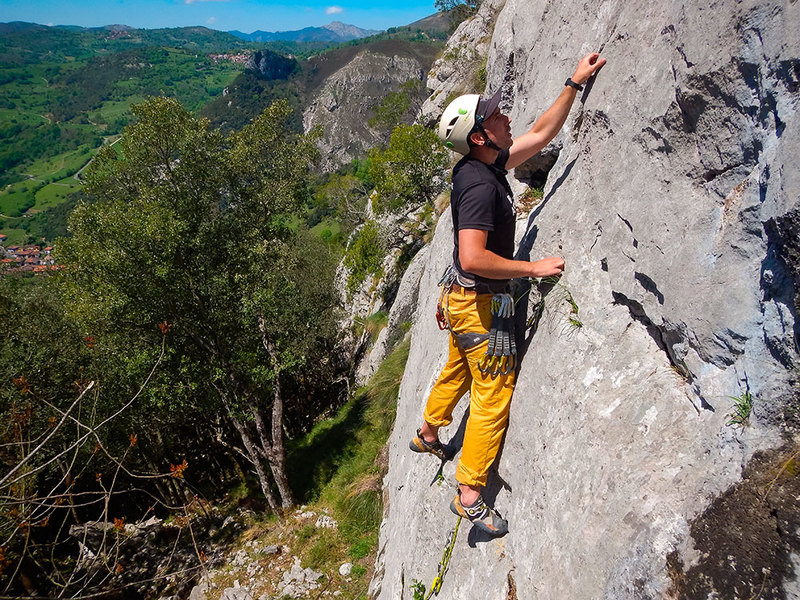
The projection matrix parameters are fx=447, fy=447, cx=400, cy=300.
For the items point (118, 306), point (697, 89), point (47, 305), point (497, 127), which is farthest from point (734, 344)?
point (47, 305)

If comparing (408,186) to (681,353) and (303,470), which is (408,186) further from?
(681,353)

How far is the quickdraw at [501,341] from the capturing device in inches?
154

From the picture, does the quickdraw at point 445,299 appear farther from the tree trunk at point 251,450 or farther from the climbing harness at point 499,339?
the tree trunk at point 251,450

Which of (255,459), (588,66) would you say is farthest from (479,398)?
(255,459)

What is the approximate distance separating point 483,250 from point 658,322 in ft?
4.41

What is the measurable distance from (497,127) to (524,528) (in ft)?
11.1

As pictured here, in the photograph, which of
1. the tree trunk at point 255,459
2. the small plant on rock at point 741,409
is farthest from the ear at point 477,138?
the tree trunk at point 255,459

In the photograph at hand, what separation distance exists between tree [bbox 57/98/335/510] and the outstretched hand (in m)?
10.7

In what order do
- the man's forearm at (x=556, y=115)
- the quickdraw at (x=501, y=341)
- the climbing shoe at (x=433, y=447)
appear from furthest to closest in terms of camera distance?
1. the climbing shoe at (x=433, y=447)
2. the man's forearm at (x=556, y=115)
3. the quickdraw at (x=501, y=341)

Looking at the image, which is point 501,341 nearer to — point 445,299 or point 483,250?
point 445,299

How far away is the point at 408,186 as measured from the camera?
2892cm

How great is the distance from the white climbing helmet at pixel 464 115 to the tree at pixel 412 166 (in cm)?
2539

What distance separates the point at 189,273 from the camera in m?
12.7

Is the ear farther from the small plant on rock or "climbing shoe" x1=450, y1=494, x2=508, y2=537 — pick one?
"climbing shoe" x1=450, y1=494, x2=508, y2=537
